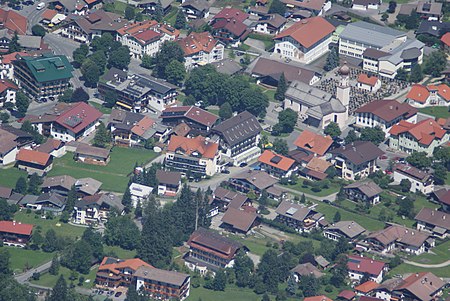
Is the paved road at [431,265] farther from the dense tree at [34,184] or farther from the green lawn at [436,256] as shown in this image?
the dense tree at [34,184]

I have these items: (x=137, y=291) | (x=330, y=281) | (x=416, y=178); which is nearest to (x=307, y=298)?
(x=330, y=281)

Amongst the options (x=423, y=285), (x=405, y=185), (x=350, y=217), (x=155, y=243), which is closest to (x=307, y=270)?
(x=423, y=285)

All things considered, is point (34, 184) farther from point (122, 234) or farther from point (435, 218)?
point (435, 218)

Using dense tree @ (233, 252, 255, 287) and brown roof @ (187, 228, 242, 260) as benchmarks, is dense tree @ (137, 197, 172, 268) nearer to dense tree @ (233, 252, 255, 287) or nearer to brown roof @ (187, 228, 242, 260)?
brown roof @ (187, 228, 242, 260)

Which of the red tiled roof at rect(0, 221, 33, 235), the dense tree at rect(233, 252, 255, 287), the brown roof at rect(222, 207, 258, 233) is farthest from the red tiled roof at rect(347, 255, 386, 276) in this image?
the red tiled roof at rect(0, 221, 33, 235)

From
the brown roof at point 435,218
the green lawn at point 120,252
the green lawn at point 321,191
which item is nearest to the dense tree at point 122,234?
the green lawn at point 120,252

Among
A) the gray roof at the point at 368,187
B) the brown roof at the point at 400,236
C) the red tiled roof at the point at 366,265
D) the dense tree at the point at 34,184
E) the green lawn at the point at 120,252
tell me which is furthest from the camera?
the dense tree at the point at 34,184

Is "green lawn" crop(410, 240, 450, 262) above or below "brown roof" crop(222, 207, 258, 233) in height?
above
